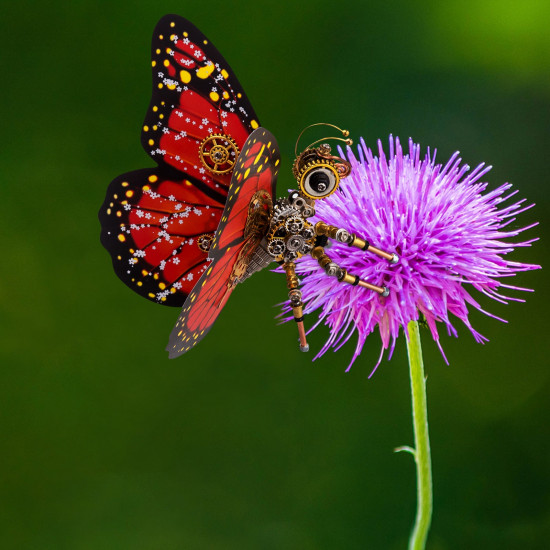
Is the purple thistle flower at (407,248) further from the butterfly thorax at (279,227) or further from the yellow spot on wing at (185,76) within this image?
the yellow spot on wing at (185,76)

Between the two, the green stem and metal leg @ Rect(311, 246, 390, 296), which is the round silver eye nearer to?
metal leg @ Rect(311, 246, 390, 296)

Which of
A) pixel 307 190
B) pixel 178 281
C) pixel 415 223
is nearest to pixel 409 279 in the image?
pixel 415 223

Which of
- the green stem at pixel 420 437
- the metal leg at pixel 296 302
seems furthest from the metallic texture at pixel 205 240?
the green stem at pixel 420 437

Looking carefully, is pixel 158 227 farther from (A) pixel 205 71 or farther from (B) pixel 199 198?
(A) pixel 205 71

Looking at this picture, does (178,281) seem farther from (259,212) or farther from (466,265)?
(466,265)

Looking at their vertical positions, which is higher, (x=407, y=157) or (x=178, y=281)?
(x=407, y=157)

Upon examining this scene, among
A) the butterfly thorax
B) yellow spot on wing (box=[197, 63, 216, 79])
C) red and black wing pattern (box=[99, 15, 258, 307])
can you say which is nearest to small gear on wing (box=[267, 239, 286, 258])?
the butterfly thorax
